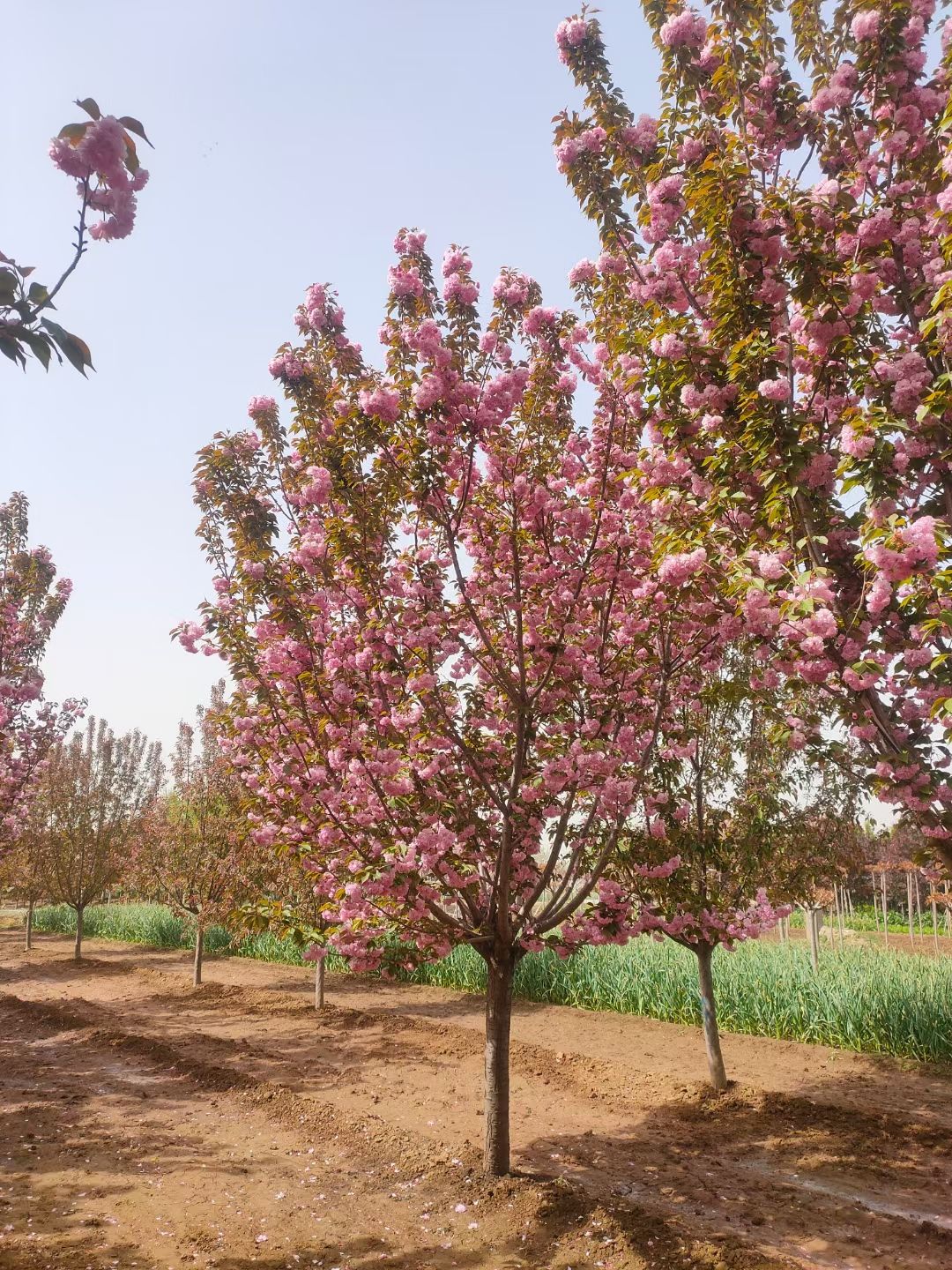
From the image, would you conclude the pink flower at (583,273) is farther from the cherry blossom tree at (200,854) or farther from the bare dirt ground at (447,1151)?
the cherry blossom tree at (200,854)

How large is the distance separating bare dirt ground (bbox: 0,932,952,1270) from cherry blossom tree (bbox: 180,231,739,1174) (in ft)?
3.31

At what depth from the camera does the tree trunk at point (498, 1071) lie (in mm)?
5852

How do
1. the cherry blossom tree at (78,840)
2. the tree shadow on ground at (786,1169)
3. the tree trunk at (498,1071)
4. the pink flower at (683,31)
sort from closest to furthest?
1. the pink flower at (683,31)
2. the tree shadow on ground at (786,1169)
3. the tree trunk at (498,1071)
4. the cherry blossom tree at (78,840)

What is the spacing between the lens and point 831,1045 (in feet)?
31.2

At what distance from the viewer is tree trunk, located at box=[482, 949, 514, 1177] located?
585 centimetres

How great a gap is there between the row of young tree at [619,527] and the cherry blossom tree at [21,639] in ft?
21.9

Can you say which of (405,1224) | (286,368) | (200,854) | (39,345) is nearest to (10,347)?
(39,345)

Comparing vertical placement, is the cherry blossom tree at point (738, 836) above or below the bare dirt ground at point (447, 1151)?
above

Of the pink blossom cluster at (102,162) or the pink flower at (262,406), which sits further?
the pink flower at (262,406)

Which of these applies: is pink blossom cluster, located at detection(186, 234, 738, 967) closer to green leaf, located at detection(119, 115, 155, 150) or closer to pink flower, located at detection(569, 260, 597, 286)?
pink flower, located at detection(569, 260, 597, 286)

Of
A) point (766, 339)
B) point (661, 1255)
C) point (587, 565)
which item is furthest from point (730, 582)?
point (661, 1255)

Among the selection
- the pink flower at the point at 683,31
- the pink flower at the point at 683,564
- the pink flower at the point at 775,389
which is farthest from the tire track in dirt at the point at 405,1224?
the pink flower at the point at 683,31

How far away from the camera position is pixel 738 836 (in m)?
7.80

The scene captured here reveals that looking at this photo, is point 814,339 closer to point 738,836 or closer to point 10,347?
point 10,347
